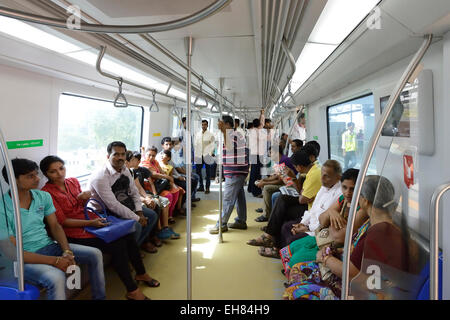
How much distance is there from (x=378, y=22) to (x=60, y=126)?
10.9 ft

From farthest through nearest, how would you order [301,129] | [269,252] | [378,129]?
[301,129], [269,252], [378,129]

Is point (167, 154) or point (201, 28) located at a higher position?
point (201, 28)

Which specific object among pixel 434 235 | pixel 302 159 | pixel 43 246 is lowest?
pixel 43 246

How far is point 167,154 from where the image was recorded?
14.9 feet

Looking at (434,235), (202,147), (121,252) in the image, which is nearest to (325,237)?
(434,235)

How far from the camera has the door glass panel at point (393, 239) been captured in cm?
117

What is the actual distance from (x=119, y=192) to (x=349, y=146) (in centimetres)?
289

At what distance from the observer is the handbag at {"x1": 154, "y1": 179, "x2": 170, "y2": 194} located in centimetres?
396

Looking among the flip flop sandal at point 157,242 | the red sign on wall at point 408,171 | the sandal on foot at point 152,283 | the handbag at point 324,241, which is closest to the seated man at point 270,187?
the flip flop sandal at point 157,242

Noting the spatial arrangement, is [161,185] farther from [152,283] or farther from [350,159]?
[350,159]

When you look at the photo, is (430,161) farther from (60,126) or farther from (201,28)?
(60,126)

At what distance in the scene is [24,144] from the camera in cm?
252
